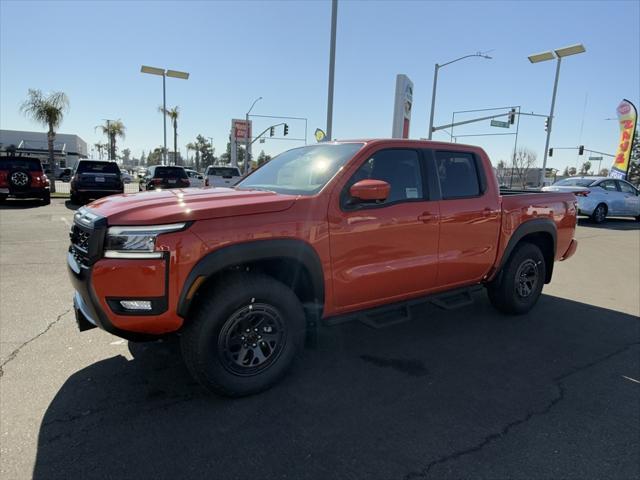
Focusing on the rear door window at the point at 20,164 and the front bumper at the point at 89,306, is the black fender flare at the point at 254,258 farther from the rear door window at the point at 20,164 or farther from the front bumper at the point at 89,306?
the rear door window at the point at 20,164

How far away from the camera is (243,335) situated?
3006 mm

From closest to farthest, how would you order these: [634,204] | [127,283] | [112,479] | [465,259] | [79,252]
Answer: [112,479]
[127,283]
[79,252]
[465,259]
[634,204]

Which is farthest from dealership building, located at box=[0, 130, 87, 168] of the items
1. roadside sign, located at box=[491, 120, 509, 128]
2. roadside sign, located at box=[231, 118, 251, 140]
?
roadside sign, located at box=[491, 120, 509, 128]

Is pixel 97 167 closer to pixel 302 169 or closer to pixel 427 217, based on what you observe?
pixel 302 169

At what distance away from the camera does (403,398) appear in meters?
3.07

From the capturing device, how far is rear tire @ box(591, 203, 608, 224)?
1591cm

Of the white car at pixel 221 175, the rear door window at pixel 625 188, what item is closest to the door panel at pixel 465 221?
the white car at pixel 221 175

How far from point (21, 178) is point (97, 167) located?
2435 mm

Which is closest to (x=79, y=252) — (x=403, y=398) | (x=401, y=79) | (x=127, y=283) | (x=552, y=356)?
(x=127, y=283)

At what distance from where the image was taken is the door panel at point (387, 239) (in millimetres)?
3248

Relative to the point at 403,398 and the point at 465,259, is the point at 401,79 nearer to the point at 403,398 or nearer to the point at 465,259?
the point at 465,259

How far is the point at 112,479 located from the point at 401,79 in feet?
58.1

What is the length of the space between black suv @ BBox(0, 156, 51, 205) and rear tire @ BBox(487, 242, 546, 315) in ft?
52.1

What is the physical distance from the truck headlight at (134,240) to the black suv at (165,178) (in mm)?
15566
